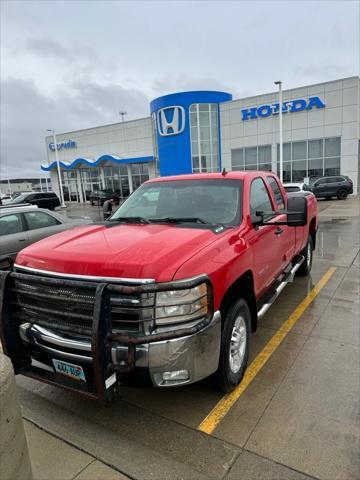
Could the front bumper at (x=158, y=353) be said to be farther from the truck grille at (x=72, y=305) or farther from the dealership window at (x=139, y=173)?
the dealership window at (x=139, y=173)

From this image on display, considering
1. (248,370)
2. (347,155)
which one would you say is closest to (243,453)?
(248,370)

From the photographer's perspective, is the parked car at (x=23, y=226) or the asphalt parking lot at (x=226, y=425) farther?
the parked car at (x=23, y=226)

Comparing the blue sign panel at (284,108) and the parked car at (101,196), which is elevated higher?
the blue sign panel at (284,108)

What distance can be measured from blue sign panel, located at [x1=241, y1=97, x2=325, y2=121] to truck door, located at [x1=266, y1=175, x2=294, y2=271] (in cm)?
2569

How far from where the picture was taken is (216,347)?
2.76 meters

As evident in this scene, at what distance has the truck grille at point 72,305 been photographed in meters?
2.49

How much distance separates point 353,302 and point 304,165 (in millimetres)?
25991

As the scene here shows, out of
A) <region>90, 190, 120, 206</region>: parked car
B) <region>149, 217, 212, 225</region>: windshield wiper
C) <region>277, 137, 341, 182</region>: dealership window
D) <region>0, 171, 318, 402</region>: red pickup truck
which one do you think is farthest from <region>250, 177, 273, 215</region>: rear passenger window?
<region>90, 190, 120, 206</region>: parked car

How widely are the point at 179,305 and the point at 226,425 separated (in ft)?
3.69

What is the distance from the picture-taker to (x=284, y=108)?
28.8 m

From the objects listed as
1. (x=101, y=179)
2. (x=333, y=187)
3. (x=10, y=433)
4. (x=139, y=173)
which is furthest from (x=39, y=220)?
(x=101, y=179)

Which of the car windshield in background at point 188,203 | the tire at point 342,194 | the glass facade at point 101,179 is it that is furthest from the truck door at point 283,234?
the glass facade at point 101,179

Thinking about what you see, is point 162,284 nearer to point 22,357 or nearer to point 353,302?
point 22,357

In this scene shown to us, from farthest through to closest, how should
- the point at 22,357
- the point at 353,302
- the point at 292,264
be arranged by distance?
the point at 292,264 < the point at 353,302 < the point at 22,357
